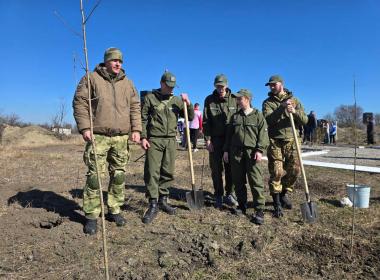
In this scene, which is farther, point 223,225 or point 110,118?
point 223,225

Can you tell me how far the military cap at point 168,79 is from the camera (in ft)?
15.9

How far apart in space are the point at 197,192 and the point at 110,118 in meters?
1.73

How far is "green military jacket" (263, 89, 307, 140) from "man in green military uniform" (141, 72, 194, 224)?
120 cm

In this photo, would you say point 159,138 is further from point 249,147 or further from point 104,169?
point 249,147

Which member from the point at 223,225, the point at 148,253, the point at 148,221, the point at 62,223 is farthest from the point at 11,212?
the point at 223,225

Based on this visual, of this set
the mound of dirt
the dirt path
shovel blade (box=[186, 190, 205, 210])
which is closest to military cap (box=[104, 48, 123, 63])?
the dirt path

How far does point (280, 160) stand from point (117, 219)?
2.36 meters

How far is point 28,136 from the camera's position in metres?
29.0

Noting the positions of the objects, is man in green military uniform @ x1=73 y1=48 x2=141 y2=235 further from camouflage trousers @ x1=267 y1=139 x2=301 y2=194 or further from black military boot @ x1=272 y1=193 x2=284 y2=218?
black military boot @ x1=272 y1=193 x2=284 y2=218

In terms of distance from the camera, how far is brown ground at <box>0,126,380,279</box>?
3328mm

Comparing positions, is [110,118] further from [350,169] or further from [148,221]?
[350,169]

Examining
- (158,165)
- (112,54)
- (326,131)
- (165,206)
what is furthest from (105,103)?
(326,131)

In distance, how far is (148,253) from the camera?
368 centimetres

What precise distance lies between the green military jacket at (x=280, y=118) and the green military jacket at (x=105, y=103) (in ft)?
6.34
